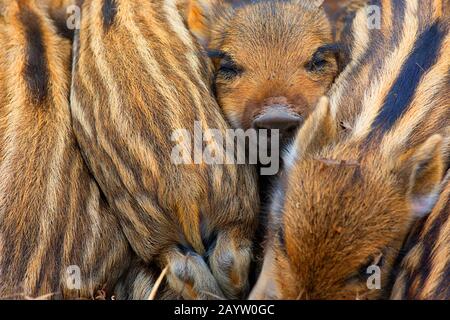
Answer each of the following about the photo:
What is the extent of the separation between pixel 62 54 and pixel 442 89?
1.65 metres

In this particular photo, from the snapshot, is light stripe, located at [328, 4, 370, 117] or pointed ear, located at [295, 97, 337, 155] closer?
pointed ear, located at [295, 97, 337, 155]

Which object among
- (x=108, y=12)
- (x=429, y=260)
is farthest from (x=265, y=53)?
(x=429, y=260)

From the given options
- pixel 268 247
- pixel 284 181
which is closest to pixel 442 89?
pixel 284 181

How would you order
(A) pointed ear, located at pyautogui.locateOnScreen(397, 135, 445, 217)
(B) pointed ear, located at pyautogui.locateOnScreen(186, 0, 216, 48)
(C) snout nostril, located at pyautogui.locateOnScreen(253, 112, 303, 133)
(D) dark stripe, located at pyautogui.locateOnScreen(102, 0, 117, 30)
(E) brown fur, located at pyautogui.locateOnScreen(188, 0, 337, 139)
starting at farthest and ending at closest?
(B) pointed ear, located at pyautogui.locateOnScreen(186, 0, 216, 48), (D) dark stripe, located at pyautogui.locateOnScreen(102, 0, 117, 30), (E) brown fur, located at pyautogui.locateOnScreen(188, 0, 337, 139), (C) snout nostril, located at pyautogui.locateOnScreen(253, 112, 303, 133), (A) pointed ear, located at pyautogui.locateOnScreen(397, 135, 445, 217)

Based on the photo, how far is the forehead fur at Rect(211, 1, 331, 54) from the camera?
3.93 meters

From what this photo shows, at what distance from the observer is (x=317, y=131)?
3.41 metres

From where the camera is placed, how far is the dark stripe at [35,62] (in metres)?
3.76

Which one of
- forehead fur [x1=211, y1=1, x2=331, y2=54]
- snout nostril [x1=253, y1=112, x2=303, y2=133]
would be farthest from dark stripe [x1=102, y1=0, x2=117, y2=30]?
snout nostril [x1=253, y1=112, x2=303, y2=133]

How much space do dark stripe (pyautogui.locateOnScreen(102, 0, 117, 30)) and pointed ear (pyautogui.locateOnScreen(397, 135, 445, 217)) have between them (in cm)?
142

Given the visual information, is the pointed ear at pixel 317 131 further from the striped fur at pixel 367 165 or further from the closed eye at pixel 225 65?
the closed eye at pixel 225 65

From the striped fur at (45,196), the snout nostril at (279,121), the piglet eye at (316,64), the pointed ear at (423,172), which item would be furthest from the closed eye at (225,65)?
the pointed ear at (423,172)

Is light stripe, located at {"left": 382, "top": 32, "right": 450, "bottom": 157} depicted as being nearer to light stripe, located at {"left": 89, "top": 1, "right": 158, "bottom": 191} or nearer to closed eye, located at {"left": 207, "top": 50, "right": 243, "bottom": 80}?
closed eye, located at {"left": 207, "top": 50, "right": 243, "bottom": 80}
